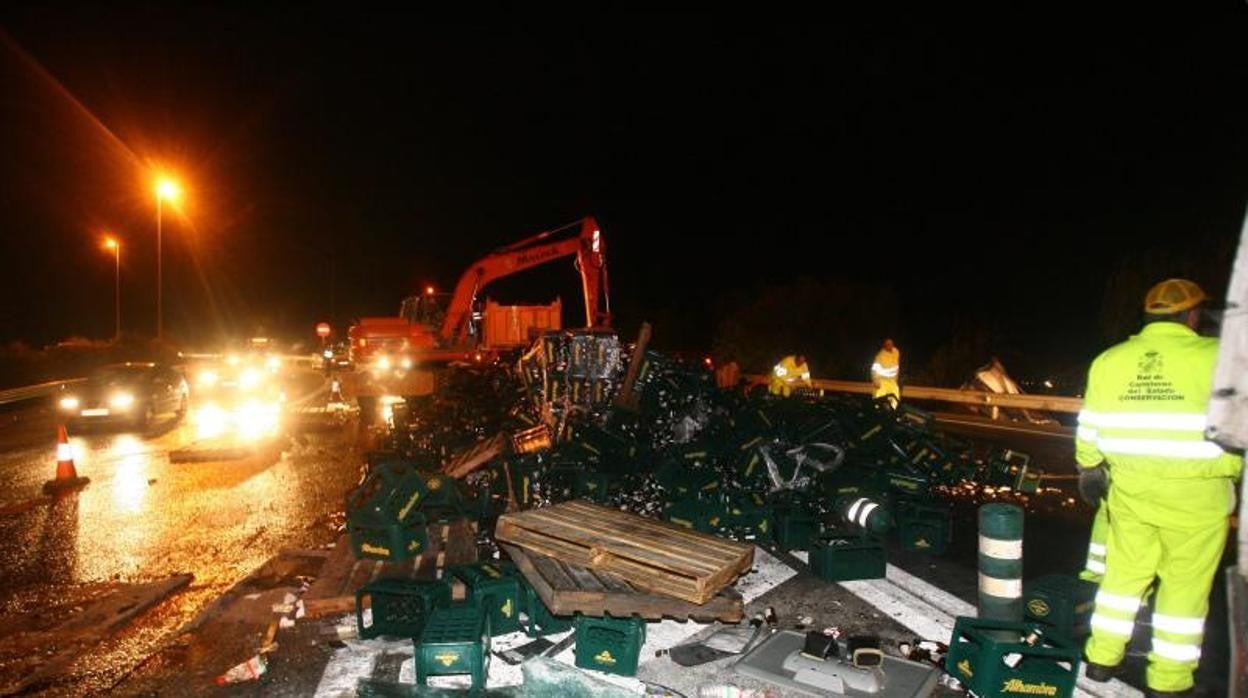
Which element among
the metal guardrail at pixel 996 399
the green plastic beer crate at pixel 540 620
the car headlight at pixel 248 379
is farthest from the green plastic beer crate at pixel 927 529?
the car headlight at pixel 248 379

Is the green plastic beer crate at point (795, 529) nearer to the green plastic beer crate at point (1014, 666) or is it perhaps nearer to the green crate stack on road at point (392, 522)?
the green plastic beer crate at point (1014, 666)

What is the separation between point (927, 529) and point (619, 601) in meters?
3.43

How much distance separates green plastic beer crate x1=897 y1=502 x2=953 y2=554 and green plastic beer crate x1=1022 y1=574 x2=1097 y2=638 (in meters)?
1.66

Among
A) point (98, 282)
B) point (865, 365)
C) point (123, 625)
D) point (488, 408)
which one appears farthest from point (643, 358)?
point (98, 282)

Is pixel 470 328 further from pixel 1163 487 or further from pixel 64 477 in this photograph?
pixel 1163 487

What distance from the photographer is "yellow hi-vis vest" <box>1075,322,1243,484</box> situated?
4133 mm

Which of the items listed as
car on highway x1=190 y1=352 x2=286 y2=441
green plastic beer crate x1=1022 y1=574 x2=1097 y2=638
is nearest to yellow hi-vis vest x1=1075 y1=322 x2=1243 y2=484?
green plastic beer crate x1=1022 y1=574 x2=1097 y2=638

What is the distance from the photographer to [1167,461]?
4.20m

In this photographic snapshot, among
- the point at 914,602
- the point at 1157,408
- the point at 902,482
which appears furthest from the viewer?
the point at 902,482

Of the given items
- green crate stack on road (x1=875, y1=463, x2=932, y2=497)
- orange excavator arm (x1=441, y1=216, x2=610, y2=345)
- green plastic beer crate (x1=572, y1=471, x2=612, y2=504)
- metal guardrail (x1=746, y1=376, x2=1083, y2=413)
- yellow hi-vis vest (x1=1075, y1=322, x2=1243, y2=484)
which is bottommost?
green plastic beer crate (x1=572, y1=471, x2=612, y2=504)

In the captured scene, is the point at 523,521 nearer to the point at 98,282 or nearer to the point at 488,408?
the point at 488,408

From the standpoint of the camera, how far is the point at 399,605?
5059 mm

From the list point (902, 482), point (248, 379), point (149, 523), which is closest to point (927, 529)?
point (902, 482)

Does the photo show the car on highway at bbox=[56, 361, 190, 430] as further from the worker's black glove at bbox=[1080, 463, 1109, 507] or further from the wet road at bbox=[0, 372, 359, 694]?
the worker's black glove at bbox=[1080, 463, 1109, 507]
